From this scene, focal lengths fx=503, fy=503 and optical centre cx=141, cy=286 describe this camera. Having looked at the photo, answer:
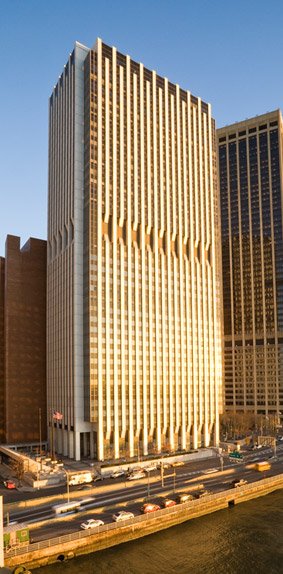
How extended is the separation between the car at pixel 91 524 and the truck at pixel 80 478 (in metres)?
26.8

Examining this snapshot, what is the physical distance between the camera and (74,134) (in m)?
135

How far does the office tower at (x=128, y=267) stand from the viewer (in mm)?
127375

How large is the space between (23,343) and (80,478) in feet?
201

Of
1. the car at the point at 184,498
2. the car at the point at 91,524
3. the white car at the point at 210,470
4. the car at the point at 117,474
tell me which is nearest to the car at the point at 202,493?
the car at the point at 184,498

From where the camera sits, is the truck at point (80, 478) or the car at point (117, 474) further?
the car at point (117, 474)

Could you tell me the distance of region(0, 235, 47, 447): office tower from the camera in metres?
147

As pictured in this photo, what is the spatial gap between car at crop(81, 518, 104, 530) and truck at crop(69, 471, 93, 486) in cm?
2676

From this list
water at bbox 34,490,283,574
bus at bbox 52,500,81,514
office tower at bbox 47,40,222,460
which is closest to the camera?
water at bbox 34,490,283,574

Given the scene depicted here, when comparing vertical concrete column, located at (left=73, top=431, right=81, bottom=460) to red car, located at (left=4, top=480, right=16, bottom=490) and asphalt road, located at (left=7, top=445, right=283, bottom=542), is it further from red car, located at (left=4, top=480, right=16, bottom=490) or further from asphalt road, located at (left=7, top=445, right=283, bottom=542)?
red car, located at (left=4, top=480, right=16, bottom=490)

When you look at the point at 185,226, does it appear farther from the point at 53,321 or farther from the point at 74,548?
the point at 74,548

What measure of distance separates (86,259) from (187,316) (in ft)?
123

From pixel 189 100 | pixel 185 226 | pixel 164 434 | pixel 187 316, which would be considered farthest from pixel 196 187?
pixel 164 434

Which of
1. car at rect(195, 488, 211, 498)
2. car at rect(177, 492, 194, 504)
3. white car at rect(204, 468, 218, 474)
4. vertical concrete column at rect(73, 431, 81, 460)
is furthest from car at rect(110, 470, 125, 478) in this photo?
car at rect(177, 492, 194, 504)

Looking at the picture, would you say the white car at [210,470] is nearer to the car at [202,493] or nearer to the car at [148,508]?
the car at [202,493]
